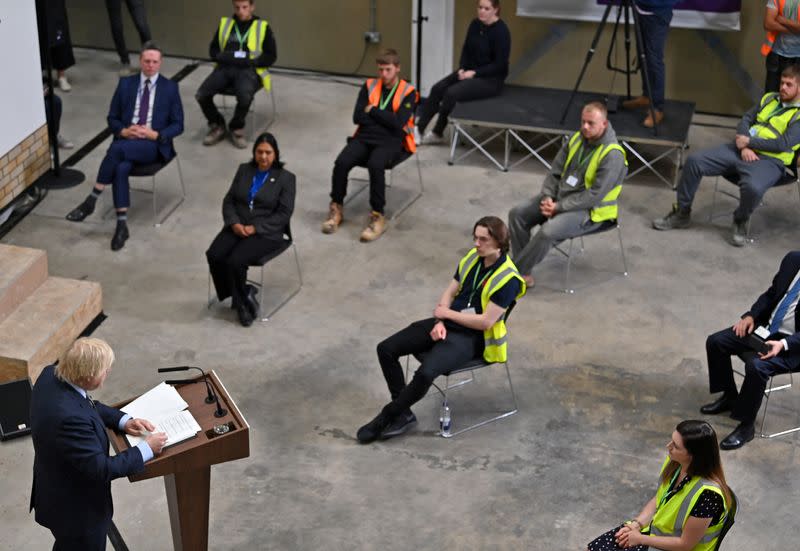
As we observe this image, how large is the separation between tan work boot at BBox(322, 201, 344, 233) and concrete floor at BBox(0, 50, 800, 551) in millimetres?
92

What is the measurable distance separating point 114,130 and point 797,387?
4.62m

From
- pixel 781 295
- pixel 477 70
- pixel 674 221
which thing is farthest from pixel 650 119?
pixel 781 295

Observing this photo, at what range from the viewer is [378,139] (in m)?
7.82

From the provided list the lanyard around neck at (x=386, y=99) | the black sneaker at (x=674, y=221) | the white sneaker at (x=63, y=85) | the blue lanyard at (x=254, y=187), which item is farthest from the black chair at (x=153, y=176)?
the black sneaker at (x=674, y=221)

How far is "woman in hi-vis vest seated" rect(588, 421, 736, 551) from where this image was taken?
4.11 metres

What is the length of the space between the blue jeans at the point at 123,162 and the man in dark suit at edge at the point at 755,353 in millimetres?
3860

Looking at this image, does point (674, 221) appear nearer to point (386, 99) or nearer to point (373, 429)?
point (386, 99)

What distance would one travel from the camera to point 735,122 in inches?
374

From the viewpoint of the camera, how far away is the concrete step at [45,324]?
19.6ft

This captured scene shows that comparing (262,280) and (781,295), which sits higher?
(781,295)

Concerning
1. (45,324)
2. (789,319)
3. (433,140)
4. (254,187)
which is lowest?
(45,324)

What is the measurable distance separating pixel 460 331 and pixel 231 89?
3.98 metres

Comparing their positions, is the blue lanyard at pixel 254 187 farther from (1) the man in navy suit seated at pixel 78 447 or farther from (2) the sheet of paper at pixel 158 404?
(1) the man in navy suit seated at pixel 78 447

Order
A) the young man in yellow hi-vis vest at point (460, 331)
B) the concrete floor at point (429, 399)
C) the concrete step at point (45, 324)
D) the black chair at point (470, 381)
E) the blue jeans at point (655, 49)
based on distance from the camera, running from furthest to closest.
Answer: the blue jeans at point (655, 49)
the concrete step at point (45, 324)
the black chair at point (470, 381)
the young man in yellow hi-vis vest at point (460, 331)
the concrete floor at point (429, 399)
